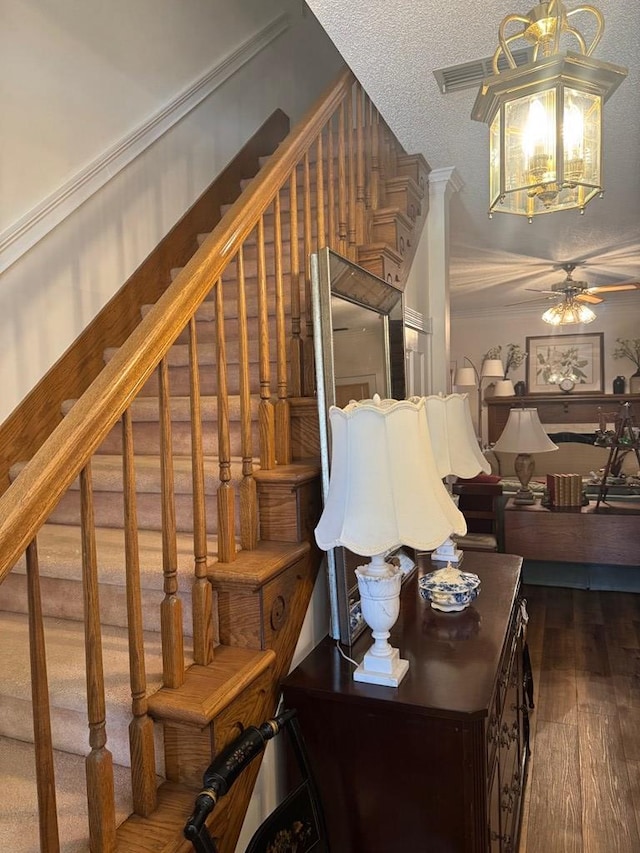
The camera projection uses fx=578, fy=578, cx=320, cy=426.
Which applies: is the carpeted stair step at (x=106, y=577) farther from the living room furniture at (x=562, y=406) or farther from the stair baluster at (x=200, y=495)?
the living room furniture at (x=562, y=406)

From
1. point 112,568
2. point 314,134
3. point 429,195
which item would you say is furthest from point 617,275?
point 112,568

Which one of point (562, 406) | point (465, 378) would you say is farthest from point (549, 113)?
point (562, 406)

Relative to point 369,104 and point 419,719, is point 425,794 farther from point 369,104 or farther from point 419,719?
point 369,104

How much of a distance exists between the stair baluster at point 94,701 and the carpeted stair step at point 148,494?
0.70 m

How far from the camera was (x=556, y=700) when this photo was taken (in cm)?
288

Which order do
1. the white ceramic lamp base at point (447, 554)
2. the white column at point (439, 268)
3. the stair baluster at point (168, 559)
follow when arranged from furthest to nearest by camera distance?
the white column at point (439, 268), the white ceramic lamp base at point (447, 554), the stair baluster at point (168, 559)

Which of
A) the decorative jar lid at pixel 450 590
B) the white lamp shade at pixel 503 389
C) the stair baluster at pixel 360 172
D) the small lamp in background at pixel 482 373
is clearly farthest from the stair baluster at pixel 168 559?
the white lamp shade at pixel 503 389

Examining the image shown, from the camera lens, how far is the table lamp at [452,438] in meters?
2.02

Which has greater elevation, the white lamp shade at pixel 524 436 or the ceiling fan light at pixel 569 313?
the ceiling fan light at pixel 569 313

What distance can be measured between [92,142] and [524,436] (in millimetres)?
2904

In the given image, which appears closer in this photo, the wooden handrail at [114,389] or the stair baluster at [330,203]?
the wooden handrail at [114,389]

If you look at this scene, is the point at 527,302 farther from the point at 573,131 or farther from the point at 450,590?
the point at 573,131

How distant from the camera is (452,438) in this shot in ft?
6.90

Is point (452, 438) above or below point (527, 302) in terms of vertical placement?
below
